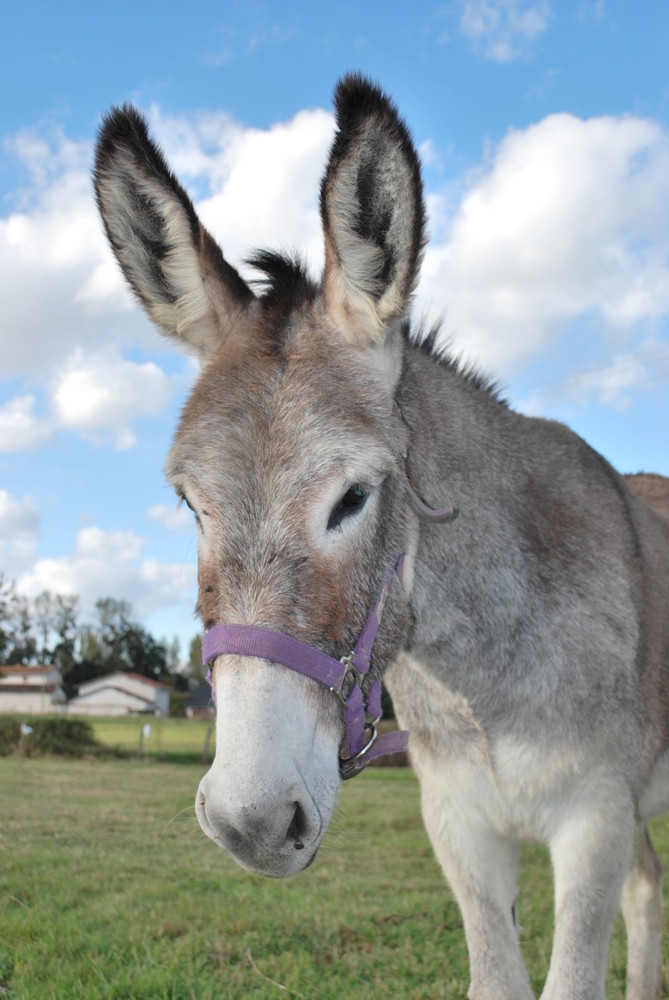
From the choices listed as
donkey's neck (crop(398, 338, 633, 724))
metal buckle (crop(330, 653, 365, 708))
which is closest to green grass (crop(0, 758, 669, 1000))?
metal buckle (crop(330, 653, 365, 708))

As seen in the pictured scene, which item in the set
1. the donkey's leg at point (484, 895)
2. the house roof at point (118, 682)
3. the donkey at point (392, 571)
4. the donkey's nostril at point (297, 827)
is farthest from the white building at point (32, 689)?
the donkey's nostril at point (297, 827)

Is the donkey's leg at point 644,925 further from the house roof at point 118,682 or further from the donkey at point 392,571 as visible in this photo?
the house roof at point 118,682

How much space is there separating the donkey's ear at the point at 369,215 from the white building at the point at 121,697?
81264 millimetres

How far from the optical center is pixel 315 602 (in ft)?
7.52

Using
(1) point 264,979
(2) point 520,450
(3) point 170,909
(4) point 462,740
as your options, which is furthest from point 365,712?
(3) point 170,909

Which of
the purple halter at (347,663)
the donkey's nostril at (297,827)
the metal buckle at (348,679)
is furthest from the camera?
the metal buckle at (348,679)

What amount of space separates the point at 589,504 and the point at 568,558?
0.38 metres

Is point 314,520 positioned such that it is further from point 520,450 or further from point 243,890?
point 243,890

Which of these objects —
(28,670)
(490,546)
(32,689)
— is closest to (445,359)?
(490,546)

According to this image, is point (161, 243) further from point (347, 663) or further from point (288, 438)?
point (347, 663)

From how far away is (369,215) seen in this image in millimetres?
2752

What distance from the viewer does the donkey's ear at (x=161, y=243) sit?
3.02m

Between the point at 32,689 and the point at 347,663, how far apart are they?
81251 millimetres

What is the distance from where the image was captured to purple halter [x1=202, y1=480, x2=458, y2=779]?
217 centimetres
